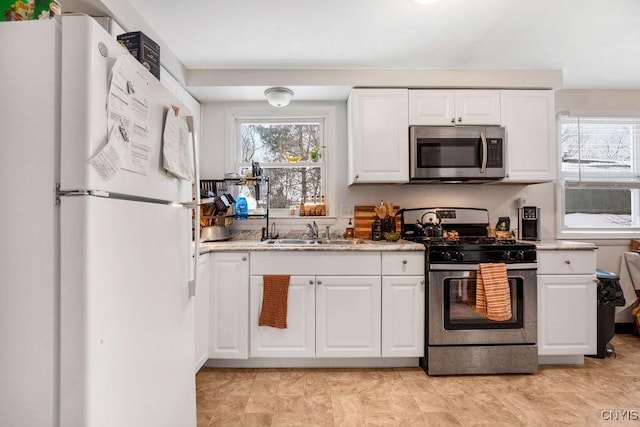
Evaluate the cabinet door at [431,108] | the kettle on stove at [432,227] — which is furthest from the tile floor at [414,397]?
the cabinet door at [431,108]

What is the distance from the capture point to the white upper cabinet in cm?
279

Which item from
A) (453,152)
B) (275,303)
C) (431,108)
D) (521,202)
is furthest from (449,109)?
(275,303)

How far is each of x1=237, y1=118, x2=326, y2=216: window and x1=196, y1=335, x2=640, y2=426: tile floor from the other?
153 centimetres

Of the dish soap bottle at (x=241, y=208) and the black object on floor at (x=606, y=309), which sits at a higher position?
the dish soap bottle at (x=241, y=208)

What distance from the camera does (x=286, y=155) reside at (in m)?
3.22

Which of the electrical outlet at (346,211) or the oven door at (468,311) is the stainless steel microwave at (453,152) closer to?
the electrical outlet at (346,211)

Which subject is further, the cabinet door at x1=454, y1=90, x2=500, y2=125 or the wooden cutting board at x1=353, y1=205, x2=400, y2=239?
the wooden cutting board at x1=353, y1=205, x2=400, y2=239

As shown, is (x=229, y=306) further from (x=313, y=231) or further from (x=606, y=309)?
(x=606, y=309)

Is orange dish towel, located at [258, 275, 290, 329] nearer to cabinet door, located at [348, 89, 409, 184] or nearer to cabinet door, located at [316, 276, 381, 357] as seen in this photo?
cabinet door, located at [316, 276, 381, 357]

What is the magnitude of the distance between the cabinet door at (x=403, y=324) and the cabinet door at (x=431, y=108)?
1.32 metres

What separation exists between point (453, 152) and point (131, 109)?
2453mm

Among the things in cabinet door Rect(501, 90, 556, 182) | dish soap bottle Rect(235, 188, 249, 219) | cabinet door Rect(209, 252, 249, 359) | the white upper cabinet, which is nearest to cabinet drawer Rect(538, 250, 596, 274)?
cabinet door Rect(501, 90, 556, 182)

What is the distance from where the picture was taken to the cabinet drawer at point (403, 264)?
7.95 ft

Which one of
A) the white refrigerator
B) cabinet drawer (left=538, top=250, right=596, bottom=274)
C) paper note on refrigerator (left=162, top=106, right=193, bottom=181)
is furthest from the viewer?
cabinet drawer (left=538, top=250, right=596, bottom=274)
